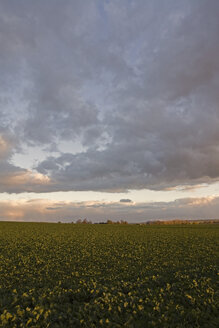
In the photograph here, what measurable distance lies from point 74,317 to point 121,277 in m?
6.23

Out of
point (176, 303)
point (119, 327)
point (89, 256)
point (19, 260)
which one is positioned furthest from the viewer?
point (89, 256)

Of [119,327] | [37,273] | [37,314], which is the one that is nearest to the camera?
[119,327]

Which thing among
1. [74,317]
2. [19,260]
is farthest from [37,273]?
[74,317]

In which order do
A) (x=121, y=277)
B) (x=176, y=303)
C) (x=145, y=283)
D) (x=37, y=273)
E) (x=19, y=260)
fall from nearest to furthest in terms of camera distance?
1. (x=176, y=303)
2. (x=145, y=283)
3. (x=121, y=277)
4. (x=37, y=273)
5. (x=19, y=260)

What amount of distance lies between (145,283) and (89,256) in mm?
9631

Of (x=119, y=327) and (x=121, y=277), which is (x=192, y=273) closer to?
(x=121, y=277)

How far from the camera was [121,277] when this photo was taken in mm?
15828

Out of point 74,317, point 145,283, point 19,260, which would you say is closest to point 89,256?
point 19,260

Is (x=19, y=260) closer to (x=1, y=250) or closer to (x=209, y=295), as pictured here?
(x=1, y=250)

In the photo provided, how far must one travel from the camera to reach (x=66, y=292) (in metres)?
12.9

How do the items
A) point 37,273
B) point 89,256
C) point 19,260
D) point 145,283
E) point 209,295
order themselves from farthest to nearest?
1. point 89,256
2. point 19,260
3. point 37,273
4. point 145,283
5. point 209,295

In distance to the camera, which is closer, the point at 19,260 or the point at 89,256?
the point at 19,260

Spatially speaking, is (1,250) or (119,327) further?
(1,250)

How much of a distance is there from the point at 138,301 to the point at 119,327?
235cm
